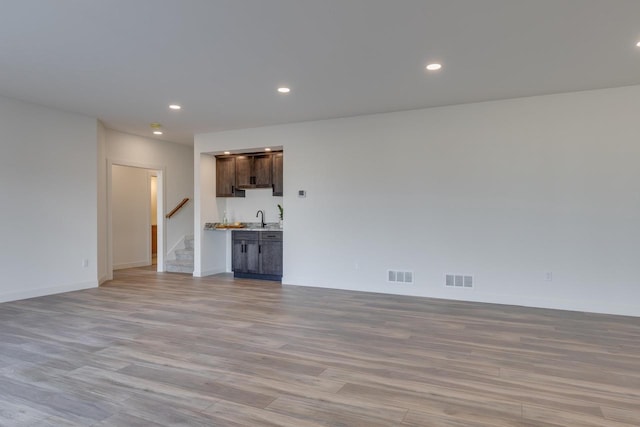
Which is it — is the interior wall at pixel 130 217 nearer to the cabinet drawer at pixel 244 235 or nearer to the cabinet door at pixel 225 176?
the cabinet door at pixel 225 176

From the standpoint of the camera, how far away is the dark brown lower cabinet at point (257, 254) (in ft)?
22.3

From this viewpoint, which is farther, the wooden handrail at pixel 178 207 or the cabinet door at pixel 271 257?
the wooden handrail at pixel 178 207

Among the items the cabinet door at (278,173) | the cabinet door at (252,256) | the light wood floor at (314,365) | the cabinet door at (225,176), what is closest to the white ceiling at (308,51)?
the cabinet door at (278,173)

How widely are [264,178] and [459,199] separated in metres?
3.50

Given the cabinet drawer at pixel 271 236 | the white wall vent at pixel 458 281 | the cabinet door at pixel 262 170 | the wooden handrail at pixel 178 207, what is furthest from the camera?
the wooden handrail at pixel 178 207

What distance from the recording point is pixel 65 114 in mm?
5844

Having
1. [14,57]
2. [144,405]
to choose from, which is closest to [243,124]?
[14,57]

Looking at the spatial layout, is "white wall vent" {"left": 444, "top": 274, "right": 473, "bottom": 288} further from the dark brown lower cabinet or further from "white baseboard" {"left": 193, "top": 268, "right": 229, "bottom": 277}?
"white baseboard" {"left": 193, "top": 268, "right": 229, "bottom": 277}

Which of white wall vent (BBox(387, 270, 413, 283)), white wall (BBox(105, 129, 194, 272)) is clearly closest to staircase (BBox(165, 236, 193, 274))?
white wall (BBox(105, 129, 194, 272))

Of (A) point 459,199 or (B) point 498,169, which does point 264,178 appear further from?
(B) point 498,169

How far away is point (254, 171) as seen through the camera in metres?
7.24

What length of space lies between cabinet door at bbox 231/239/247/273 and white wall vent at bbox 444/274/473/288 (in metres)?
3.60

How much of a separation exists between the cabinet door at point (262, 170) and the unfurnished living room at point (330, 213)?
0.07m

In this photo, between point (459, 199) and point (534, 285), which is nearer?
point (534, 285)
